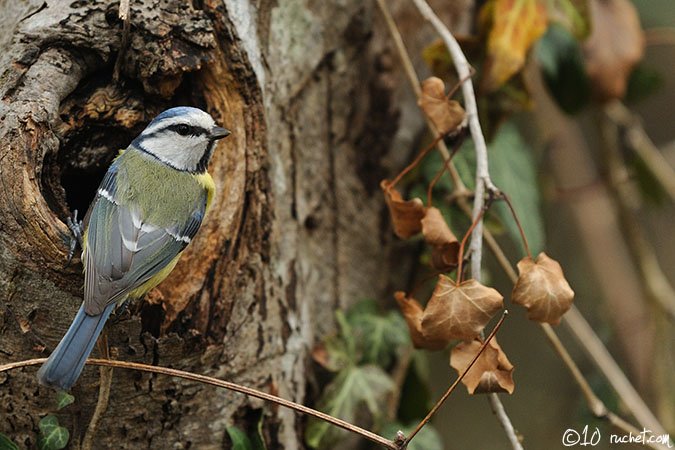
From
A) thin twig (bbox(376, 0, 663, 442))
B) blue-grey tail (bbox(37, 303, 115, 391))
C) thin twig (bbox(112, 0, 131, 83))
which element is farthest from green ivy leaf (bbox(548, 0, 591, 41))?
blue-grey tail (bbox(37, 303, 115, 391))

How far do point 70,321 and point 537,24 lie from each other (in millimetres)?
1196

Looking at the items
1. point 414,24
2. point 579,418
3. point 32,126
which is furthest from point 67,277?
point 579,418

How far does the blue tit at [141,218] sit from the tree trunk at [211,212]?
4cm

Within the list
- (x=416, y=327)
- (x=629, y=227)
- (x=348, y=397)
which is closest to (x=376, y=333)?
(x=348, y=397)

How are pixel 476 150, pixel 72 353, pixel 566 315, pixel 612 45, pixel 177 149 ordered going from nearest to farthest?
pixel 72 353 → pixel 476 150 → pixel 177 149 → pixel 566 315 → pixel 612 45

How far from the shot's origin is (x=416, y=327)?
1.48 metres

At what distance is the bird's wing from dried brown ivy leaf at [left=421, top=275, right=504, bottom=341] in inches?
18.9

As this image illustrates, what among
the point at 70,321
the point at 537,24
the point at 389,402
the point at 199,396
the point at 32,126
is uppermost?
the point at 32,126

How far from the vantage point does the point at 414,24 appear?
2.00 meters

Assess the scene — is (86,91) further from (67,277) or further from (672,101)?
(672,101)

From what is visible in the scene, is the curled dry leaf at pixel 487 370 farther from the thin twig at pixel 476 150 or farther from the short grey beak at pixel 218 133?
the short grey beak at pixel 218 133

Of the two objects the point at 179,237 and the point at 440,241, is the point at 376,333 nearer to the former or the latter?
the point at 440,241

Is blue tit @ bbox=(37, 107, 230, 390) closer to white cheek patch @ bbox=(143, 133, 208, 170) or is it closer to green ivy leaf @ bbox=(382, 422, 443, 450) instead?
white cheek patch @ bbox=(143, 133, 208, 170)

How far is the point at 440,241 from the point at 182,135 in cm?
54
